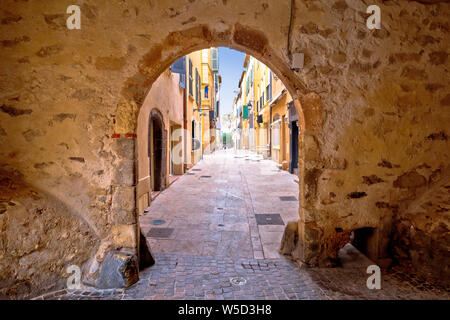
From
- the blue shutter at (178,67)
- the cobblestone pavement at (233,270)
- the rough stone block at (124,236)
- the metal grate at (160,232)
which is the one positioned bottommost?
the cobblestone pavement at (233,270)

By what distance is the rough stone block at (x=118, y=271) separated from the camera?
252cm

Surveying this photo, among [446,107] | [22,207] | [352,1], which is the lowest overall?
[22,207]

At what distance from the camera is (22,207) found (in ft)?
7.97

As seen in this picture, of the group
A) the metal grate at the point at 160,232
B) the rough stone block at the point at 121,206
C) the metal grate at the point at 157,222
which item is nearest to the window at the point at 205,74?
the metal grate at the point at 157,222

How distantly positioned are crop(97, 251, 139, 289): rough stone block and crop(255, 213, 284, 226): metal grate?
99.6 inches

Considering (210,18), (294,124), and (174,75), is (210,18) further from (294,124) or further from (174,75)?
(294,124)

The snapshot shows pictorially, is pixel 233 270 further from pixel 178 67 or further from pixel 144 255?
pixel 178 67

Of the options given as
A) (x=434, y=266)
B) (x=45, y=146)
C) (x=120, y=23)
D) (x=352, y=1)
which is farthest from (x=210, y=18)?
(x=434, y=266)

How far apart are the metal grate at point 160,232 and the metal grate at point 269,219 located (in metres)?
1.67

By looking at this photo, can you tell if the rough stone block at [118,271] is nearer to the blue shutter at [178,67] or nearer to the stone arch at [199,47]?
the stone arch at [199,47]

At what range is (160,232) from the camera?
409 centimetres

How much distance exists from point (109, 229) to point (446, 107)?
14.3 ft

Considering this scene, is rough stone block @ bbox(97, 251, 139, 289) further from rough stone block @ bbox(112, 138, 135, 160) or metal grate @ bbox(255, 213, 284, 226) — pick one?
metal grate @ bbox(255, 213, 284, 226)
